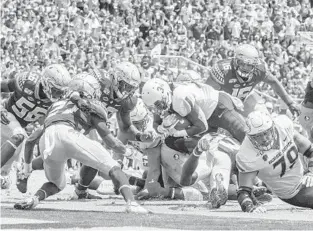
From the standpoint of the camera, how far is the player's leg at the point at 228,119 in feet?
34.5

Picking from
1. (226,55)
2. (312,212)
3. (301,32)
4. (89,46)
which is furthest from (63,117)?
(301,32)

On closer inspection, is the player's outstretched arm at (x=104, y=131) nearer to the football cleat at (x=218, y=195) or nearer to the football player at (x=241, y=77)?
the football cleat at (x=218, y=195)

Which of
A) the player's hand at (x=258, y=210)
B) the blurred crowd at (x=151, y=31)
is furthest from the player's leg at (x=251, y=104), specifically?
the blurred crowd at (x=151, y=31)

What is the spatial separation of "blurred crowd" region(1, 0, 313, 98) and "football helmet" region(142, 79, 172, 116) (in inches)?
385

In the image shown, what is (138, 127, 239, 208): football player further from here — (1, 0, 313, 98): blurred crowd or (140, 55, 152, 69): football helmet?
(140, 55, 152, 69): football helmet

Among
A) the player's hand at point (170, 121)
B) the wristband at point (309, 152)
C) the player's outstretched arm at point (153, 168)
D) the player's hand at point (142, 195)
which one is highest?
the wristband at point (309, 152)

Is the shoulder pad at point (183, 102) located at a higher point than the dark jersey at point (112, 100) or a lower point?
higher

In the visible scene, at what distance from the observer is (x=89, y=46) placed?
72.8 ft

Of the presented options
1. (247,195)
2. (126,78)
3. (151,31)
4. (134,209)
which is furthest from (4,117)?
(151,31)

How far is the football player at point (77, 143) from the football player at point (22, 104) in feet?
4.43

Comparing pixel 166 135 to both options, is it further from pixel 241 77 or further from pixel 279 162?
pixel 279 162

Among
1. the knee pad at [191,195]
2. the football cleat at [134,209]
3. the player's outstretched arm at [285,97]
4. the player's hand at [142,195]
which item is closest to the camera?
the football cleat at [134,209]

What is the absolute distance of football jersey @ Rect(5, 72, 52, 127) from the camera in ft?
37.0

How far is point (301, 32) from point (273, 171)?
1786 centimetres
